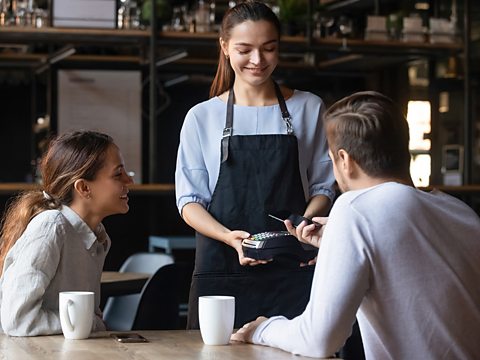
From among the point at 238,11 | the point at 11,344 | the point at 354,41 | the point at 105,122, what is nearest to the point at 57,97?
the point at 105,122

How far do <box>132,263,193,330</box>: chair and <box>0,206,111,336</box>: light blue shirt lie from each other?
127 cm

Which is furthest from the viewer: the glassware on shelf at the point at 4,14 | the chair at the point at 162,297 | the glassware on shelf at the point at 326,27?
the glassware on shelf at the point at 326,27

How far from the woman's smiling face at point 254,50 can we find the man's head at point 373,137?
2.94 feet

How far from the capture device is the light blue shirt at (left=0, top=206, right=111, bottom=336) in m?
2.22

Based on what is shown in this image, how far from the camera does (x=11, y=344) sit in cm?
210

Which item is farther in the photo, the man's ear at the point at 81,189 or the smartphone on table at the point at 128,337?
the man's ear at the point at 81,189

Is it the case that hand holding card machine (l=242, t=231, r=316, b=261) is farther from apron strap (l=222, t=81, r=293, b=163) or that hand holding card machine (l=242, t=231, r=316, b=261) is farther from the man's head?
the man's head

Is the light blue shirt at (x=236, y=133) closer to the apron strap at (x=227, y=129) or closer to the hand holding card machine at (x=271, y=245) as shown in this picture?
the apron strap at (x=227, y=129)

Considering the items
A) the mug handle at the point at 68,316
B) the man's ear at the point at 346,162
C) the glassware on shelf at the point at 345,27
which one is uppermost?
the glassware on shelf at the point at 345,27

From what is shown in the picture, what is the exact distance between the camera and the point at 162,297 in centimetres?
391

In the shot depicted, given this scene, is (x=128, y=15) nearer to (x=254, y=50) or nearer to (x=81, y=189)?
(x=254, y=50)

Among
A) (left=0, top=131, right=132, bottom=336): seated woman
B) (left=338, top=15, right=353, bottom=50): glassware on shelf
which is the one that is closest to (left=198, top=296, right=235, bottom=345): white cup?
(left=0, top=131, right=132, bottom=336): seated woman

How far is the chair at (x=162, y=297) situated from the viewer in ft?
12.6

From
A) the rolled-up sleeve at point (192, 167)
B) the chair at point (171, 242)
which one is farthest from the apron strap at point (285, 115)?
the chair at point (171, 242)
